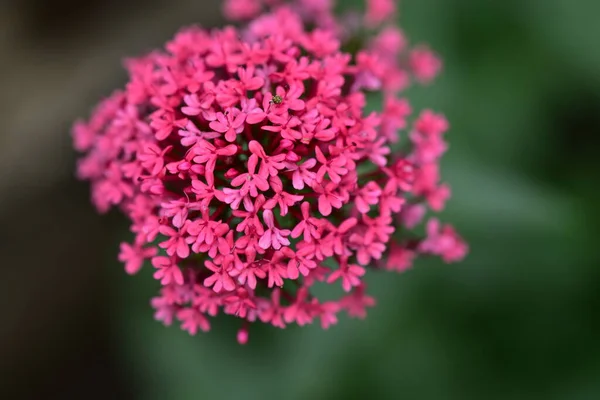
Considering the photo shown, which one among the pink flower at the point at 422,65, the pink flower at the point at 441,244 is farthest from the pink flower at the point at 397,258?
the pink flower at the point at 422,65

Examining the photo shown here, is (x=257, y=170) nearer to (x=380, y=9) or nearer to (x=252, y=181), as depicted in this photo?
(x=252, y=181)

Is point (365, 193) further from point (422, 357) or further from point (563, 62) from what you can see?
point (563, 62)

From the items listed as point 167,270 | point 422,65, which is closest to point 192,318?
point 167,270

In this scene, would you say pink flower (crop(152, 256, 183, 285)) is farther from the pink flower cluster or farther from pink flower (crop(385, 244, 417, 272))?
pink flower (crop(385, 244, 417, 272))

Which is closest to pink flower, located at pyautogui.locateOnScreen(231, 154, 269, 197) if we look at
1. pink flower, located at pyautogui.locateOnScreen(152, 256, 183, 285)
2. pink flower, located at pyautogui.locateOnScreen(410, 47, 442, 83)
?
pink flower, located at pyautogui.locateOnScreen(152, 256, 183, 285)

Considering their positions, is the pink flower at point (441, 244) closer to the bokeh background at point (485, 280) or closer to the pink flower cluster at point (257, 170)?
the pink flower cluster at point (257, 170)

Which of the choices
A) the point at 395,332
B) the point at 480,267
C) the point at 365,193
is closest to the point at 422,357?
the point at 395,332

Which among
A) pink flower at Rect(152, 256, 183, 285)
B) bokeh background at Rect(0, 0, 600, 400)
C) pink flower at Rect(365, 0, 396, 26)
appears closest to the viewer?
pink flower at Rect(152, 256, 183, 285)
